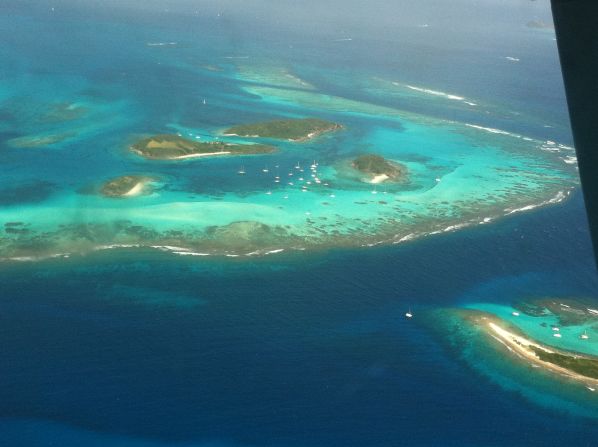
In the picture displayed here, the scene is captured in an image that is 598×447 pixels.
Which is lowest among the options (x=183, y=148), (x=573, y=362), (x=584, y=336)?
(x=584, y=336)

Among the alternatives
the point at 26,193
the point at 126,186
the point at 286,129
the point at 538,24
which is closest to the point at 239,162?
the point at 286,129

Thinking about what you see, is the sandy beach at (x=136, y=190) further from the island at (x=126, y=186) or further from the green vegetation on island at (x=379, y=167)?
the green vegetation on island at (x=379, y=167)

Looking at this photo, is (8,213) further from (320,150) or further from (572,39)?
(572,39)

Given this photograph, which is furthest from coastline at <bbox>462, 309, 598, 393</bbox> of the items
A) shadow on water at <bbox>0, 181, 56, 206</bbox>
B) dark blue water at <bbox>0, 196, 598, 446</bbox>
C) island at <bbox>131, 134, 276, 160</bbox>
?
shadow on water at <bbox>0, 181, 56, 206</bbox>

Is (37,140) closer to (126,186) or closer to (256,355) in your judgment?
(126,186)

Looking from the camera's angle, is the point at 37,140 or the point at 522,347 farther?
the point at 37,140

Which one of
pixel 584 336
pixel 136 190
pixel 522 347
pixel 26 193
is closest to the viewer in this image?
pixel 522 347

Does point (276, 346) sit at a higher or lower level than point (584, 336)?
higher

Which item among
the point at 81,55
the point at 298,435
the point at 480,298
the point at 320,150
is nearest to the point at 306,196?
the point at 320,150
